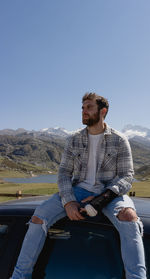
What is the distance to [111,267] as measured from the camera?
182cm

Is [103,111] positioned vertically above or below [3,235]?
above

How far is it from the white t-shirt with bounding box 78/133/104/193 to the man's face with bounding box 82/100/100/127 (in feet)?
0.56

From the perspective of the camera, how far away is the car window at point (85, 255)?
72.1 inches

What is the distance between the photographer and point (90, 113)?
2898 mm

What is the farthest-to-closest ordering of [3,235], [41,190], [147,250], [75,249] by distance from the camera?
[41,190] → [3,235] → [75,249] → [147,250]

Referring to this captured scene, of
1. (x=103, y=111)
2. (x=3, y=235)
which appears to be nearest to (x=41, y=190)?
(x=103, y=111)

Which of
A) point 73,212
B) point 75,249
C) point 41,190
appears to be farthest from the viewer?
point 41,190

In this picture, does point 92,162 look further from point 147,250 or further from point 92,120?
point 147,250

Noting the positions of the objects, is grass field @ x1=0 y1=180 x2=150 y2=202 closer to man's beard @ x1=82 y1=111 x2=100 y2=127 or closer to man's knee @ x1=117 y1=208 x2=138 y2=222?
man's beard @ x1=82 y1=111 x2=100 y2=127

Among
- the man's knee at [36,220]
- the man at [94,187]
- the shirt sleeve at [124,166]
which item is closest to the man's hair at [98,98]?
the man at [94,187]

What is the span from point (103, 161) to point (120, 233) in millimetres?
953

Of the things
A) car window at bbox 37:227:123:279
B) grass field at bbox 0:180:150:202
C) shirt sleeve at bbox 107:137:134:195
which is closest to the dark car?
car window at bbox 37:227:123:279

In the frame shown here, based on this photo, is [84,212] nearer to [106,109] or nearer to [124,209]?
[124,209]

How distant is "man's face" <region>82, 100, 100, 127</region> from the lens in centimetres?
288
